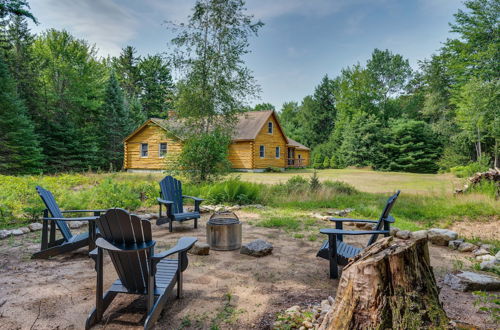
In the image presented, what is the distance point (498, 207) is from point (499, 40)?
22.0 meters

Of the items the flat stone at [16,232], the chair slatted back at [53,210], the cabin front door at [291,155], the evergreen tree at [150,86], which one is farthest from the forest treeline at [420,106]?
the flat stone at [16,232]

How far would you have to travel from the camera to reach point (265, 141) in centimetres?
2414

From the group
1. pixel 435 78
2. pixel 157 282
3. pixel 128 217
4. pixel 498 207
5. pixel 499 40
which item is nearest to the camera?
pixel 128 217

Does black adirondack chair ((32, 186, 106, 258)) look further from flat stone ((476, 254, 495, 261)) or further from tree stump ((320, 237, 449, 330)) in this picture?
flat stone ((476, 254, 495, 261))

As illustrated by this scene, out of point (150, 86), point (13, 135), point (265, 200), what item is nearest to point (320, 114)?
point (150, 86)

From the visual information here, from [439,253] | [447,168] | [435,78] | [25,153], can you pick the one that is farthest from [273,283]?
[435,78]

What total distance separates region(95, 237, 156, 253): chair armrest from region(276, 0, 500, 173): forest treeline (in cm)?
2120

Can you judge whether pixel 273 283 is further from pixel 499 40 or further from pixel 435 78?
pixel 435 78

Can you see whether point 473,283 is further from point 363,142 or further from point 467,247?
point 363,142

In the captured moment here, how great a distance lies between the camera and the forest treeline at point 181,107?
16719 mm

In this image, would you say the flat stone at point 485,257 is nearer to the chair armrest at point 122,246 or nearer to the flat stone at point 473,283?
the flat stone at point 473,283

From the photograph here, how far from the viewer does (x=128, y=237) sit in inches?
82.9

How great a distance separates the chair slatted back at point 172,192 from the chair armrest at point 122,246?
11.4ft

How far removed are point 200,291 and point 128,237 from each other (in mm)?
1127
